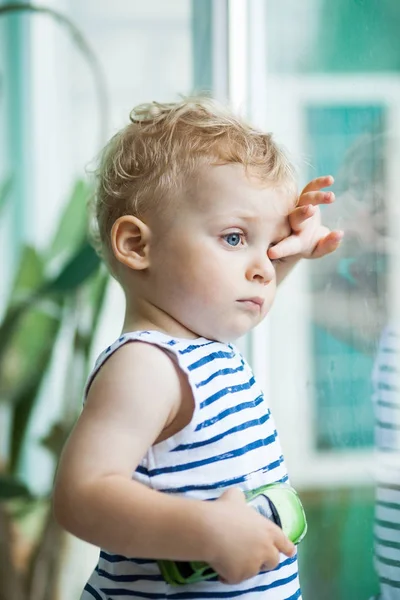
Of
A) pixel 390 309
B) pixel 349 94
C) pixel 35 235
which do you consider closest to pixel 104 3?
pixel 35 235

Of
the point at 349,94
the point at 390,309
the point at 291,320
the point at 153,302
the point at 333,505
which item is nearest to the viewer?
the point at 153,302

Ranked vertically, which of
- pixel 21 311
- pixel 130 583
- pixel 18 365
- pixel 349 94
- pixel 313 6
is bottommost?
pixel 18 365

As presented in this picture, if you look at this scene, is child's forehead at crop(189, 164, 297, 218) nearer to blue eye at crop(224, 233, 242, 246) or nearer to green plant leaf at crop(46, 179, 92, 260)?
blue eye at crop(224, 233, 242, 246)

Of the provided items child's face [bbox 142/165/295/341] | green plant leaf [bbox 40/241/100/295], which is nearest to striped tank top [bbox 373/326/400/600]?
child's face [bbox 142/165/295/341]

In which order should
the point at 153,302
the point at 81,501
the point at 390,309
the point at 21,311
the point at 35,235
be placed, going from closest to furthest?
1. the point at 81,501
2. the point at 153,302
3. the point at 390,309
4. the point at 21,311
5. the point at 35,235

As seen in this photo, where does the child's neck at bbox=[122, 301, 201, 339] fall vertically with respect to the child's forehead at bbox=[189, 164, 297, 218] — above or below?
below

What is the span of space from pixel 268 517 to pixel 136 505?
0.40ft

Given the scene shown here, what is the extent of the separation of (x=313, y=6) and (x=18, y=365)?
3.07 feet

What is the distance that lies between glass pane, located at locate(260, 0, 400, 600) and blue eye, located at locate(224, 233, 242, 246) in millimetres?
261

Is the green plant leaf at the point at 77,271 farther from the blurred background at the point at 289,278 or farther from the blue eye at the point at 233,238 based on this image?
the blue eye at the point at 233,238

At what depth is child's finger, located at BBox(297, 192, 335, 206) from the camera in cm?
73

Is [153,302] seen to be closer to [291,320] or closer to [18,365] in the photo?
[291,320]

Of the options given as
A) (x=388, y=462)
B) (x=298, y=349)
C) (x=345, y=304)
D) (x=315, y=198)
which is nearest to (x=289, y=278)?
(x=298, y=349)

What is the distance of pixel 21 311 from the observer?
5.28 feet
